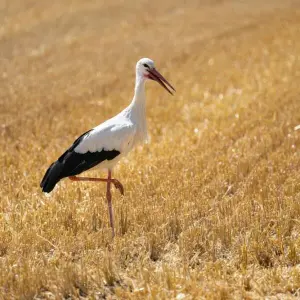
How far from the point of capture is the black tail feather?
21.7 feet

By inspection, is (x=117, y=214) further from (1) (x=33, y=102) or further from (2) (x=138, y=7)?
(2) (x=138, y=7)

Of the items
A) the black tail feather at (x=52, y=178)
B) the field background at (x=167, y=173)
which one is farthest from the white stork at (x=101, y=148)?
the field background at (x=167, y=173)

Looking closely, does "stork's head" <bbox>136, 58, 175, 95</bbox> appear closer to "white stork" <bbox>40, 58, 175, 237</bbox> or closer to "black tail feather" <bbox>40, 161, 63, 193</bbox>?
"white stork" <bbox>40, 58, 175, 237</bbox>

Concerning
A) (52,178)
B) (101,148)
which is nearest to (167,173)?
(101,148)

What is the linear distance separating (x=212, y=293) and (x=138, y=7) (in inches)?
738

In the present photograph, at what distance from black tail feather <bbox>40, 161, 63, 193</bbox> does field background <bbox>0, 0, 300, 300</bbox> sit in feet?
1.09

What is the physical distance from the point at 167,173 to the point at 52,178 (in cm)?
181

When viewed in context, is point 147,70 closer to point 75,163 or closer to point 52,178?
point 75,163

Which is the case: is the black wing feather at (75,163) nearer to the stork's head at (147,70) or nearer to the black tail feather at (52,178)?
the black tail feather at (52,178)

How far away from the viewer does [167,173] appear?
26.1 ft

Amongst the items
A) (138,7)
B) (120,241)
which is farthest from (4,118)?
(138,7)

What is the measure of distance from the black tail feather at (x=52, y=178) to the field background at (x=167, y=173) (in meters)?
0.33

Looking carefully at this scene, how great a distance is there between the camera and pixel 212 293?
4.99 meters

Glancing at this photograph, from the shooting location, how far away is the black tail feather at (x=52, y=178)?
661 centimetres
